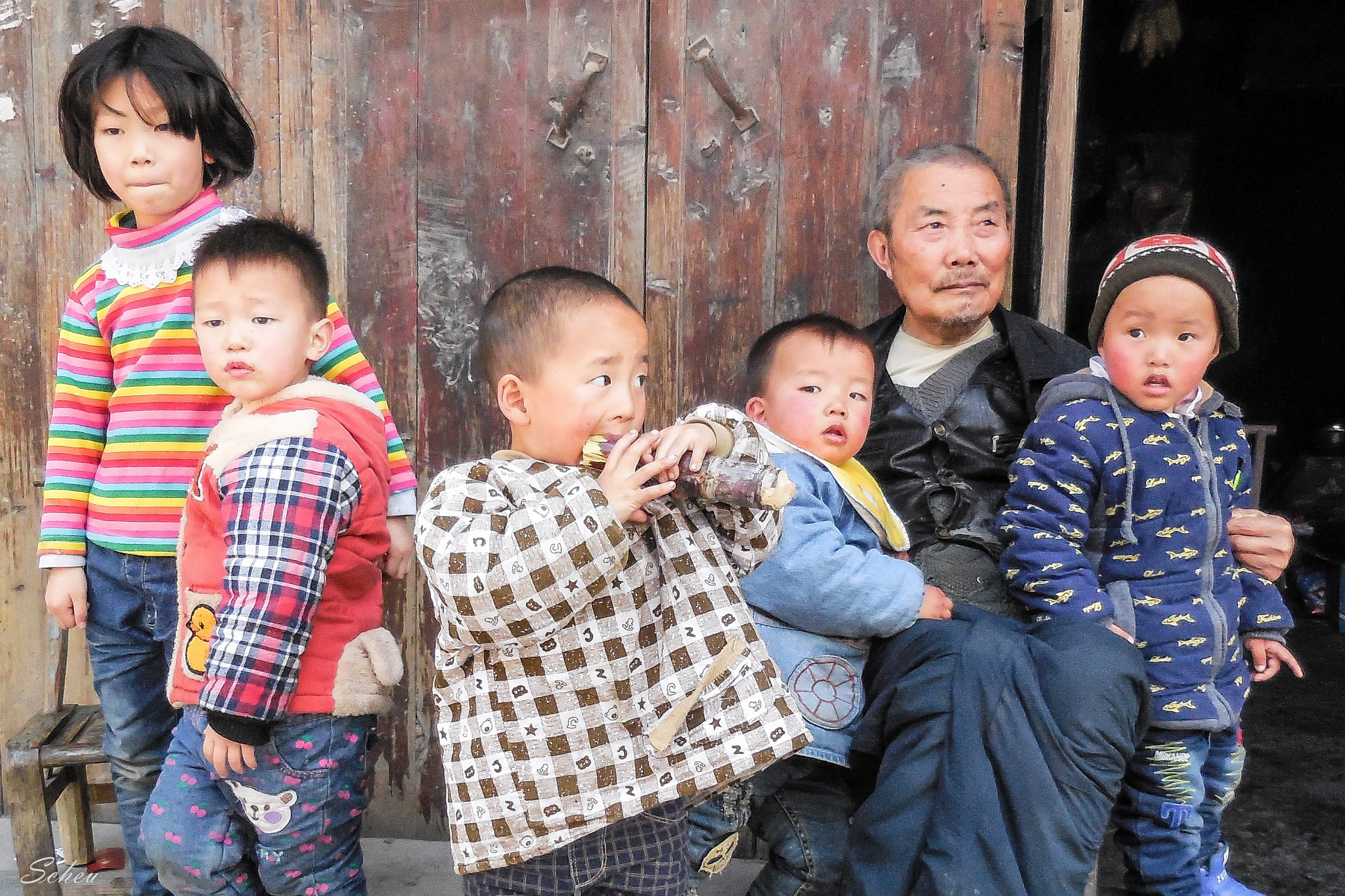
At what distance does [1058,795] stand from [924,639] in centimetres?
32

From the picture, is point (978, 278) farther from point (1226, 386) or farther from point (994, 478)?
point (1226, 386)

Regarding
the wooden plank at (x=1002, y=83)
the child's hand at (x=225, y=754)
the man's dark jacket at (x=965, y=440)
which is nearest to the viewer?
→ the child's hand at (x=225, y=754)

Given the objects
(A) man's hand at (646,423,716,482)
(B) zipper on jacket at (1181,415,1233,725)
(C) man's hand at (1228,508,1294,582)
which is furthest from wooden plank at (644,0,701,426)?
(C) man's hand at (1228,508,1294,582)

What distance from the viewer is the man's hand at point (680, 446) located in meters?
1.41

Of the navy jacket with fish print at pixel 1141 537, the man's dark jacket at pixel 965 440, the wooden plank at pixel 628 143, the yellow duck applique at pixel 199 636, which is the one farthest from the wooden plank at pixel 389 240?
the navy jacket with fish print at pixel 1141 537

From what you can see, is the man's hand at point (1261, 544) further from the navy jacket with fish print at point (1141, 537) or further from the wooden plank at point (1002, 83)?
the wooden plank at point (1002, 83)

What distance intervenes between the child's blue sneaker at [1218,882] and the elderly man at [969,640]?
1.66 ft

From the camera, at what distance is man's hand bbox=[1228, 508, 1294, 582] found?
2.04 m

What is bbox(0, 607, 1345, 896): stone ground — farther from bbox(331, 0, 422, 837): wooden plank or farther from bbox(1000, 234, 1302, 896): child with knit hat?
bbox(1000, 234, 1302, 896): child with knit hat

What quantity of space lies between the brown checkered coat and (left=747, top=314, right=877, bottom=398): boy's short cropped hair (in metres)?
0.47

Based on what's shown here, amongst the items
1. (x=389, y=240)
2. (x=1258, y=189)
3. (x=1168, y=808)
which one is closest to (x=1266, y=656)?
(x=1168, y=808)

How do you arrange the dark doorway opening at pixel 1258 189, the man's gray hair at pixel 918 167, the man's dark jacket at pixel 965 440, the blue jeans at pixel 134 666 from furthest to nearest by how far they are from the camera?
the dark doorway opening at pixel 1258 189 < the man's gray hair at pixel 918 167 < the man's dark jacket at pixel 965 440 < the blue jeans at pixel 134 666

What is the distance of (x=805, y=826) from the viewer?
1897 mm

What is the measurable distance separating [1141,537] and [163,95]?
203cm
